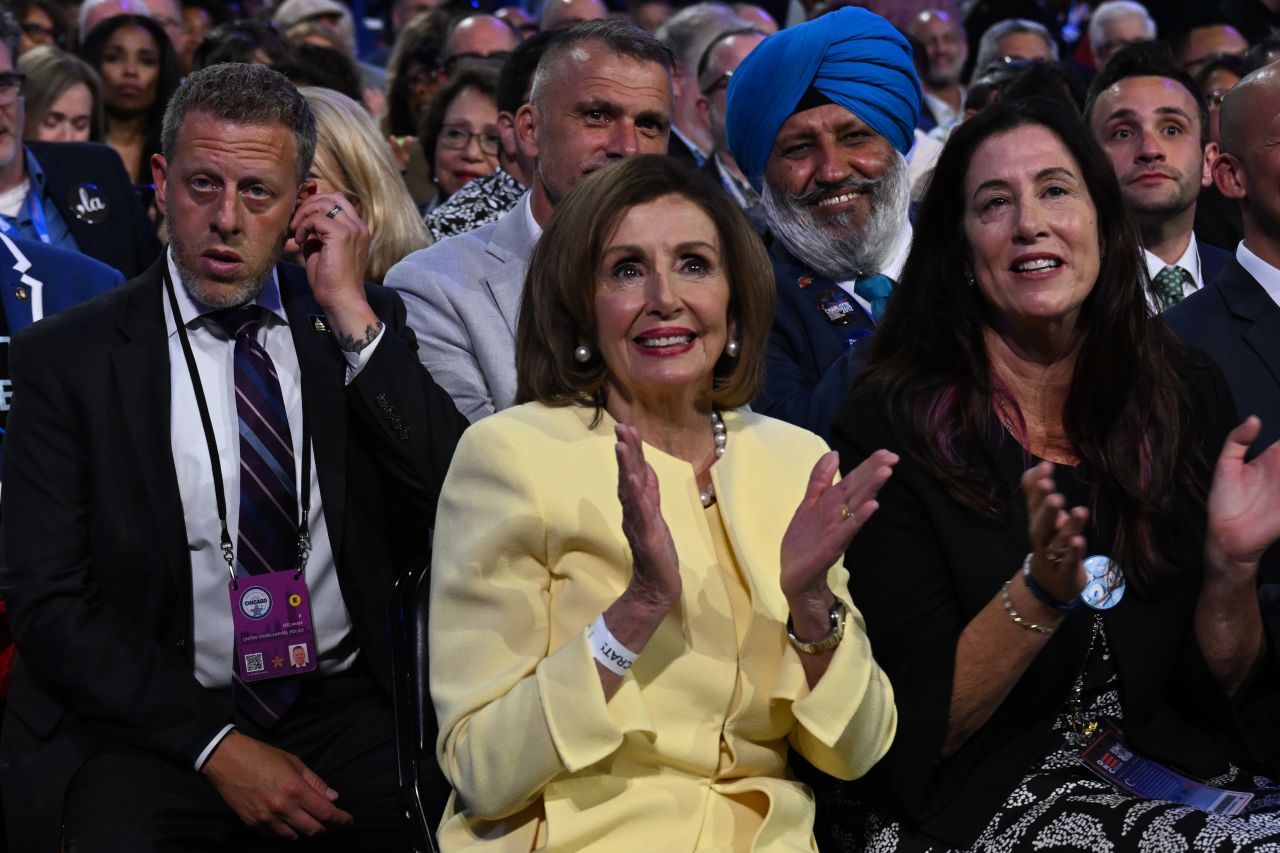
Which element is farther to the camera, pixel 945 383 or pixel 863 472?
pixel 945 383

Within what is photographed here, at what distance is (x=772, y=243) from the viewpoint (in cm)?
521

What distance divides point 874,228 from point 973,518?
1750 millimetres

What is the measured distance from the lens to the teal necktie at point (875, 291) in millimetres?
4852

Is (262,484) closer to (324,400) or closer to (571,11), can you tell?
(324,400)

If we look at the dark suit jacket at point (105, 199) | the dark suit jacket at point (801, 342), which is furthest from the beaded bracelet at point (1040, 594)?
the dark suit jacket at point (105, 199)

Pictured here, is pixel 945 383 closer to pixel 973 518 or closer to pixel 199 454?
pixel 973 518

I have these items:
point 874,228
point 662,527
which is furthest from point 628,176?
point 874,228

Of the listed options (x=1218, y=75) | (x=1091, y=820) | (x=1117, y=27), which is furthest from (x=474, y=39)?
(x=1091, y=820)

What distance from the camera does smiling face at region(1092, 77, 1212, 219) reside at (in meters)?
5.91

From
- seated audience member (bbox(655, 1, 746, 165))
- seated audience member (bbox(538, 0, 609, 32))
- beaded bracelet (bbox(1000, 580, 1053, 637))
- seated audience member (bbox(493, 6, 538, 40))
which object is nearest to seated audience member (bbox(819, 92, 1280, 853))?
beaded bracelet (bbox(1000, 580, 1053, 637))

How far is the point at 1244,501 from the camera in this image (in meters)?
3.31

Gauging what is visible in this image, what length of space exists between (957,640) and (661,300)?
2.92 feet

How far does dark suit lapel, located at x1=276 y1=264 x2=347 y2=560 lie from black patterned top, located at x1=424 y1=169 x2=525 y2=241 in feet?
6.92

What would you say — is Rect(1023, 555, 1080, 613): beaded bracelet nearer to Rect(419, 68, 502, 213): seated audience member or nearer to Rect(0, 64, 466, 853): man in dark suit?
Rect(0, 64, 466, 853): man in dark suit
